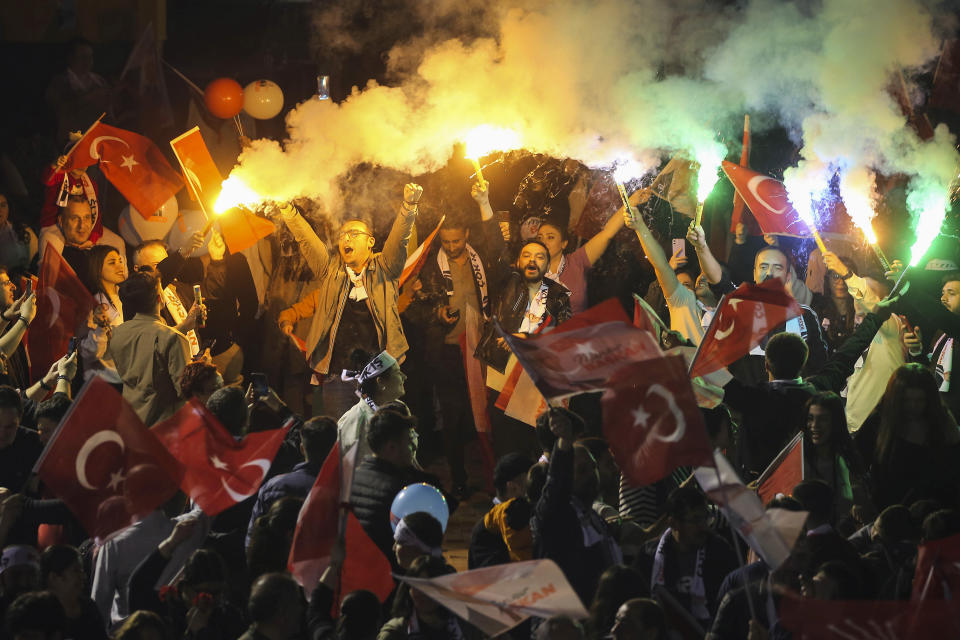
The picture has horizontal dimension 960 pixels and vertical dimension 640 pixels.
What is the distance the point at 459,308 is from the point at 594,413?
1798 mm

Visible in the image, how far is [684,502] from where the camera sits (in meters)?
4.94

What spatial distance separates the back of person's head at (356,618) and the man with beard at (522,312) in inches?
197

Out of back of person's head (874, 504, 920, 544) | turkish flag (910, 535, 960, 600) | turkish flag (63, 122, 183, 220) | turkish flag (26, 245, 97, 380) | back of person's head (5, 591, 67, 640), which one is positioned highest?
turkish flag (63, 122, 183, 220)

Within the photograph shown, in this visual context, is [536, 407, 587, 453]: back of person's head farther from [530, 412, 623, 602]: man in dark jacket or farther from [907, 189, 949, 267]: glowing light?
[907, 189, 949, 267]: glowing light

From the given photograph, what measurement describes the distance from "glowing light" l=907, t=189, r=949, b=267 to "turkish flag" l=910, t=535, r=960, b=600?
16.1 feet

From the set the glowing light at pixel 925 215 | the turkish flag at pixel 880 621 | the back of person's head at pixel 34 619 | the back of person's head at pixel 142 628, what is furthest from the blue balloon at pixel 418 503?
the glowing light at pixel 925 215

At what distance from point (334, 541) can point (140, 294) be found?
3.29 metres

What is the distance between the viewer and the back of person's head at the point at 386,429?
5.37 metres

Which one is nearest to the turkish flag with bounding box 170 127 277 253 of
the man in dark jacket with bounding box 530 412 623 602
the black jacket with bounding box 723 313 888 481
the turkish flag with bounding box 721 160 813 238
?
the turkish flag with bounding box 721 160 813 238

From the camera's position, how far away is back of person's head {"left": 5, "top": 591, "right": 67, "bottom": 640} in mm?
4020

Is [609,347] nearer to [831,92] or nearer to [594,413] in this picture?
[594,413]

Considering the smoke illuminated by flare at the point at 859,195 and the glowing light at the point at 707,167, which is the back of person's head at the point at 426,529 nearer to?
the glowing light at the point at 707,167

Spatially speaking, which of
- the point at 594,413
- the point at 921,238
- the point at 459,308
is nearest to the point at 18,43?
the point at 459,308

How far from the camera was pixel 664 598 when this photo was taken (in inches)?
189
